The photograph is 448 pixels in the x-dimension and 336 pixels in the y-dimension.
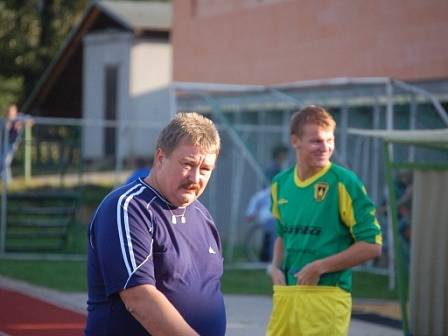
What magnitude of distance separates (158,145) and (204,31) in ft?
60.9

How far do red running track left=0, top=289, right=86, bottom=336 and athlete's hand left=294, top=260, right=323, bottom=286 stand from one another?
4.78 m

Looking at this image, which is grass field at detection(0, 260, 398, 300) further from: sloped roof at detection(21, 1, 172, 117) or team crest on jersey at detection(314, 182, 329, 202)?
sloped roof at detection(21, 1, 172, 117)

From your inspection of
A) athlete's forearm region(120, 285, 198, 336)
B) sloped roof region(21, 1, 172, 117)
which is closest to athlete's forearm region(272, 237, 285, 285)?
athlete's forearm region(120, 285, 198, 336)

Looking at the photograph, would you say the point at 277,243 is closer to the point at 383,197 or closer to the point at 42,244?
the point at 383,197

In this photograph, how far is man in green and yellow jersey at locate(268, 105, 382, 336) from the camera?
582cm

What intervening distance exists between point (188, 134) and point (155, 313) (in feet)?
2.09

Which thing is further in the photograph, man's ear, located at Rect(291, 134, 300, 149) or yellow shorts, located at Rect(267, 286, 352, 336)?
man's ear, located at Rect(291, 134, 300, 149)

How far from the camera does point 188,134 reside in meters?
3.89

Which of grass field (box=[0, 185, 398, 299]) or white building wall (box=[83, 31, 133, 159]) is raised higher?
white building wall (box=[83, 31, 133, 159])

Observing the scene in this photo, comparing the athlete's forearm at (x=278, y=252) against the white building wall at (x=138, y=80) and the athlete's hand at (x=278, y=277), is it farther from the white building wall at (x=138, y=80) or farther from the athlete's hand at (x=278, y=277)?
the white building wall at (x=138, y=80)

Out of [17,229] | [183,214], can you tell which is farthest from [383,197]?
[183,214]

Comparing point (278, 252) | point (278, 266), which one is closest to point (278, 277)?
point (278, 266)

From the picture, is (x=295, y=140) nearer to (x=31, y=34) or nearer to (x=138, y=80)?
(x=138, y=80)

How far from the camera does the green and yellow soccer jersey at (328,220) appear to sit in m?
5.89
